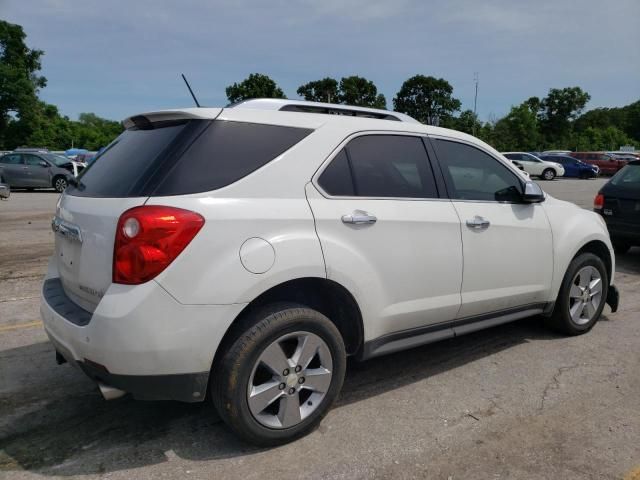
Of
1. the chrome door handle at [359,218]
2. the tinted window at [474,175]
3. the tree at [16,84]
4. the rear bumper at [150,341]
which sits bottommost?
the rear bumper at [150,341]

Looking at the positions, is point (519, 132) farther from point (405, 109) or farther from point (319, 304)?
point (319, 304)

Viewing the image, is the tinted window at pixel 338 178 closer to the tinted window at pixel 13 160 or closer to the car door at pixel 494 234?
the car door at pixel 494 234

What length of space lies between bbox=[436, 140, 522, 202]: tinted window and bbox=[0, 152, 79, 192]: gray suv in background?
1953 cm

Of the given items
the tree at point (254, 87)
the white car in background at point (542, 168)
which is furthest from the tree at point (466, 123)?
the white car in background at point (542, 168)

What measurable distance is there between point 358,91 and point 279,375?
78334 millimetres

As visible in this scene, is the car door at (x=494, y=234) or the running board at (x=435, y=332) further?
the car door at (x=494, y=234)

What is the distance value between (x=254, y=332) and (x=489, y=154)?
2.37 m

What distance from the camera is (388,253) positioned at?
123 inches

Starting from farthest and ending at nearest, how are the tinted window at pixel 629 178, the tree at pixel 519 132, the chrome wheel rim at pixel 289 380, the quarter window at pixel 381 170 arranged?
1. the tree at pixel 519 132
2. the tinted window at pixel 629 178
3. the quarter window at pixel 381 170
4. the chrome wheel rim at pixel 289 380

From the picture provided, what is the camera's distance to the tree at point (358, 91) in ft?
252

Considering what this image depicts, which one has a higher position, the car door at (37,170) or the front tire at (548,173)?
the car door at (37,170)

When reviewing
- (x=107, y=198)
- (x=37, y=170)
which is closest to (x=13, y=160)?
(x=37, y=170)

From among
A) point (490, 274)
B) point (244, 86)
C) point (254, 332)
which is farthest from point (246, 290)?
point (244, 86)

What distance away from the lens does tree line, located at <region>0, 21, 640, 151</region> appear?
59156 mm
